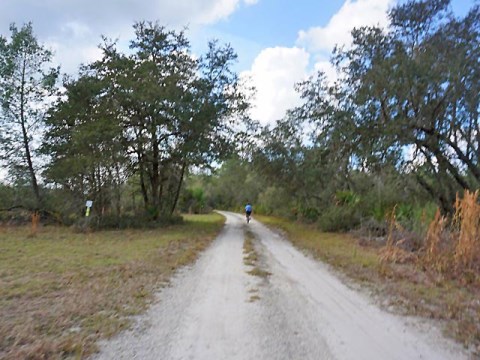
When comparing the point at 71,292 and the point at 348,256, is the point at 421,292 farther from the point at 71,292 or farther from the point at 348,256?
the point at 71,292

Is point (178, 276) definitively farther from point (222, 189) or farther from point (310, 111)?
point (222, 189)

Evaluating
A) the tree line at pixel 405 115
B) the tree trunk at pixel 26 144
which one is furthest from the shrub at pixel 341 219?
the tree trunk at pixel 26 144

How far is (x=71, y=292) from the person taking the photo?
6695 mm

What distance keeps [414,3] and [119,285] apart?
629 inches

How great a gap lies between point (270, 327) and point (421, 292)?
3.67 m

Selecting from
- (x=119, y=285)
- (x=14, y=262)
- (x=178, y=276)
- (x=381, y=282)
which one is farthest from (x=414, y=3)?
(x=14, y=262)

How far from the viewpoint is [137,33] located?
22859 millimetres

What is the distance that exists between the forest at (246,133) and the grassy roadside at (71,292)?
763 centimetres

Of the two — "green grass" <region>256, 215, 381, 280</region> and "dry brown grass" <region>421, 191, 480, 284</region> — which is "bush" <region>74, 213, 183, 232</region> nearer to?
"green grass" <region>256, 215, 381, 280</region>

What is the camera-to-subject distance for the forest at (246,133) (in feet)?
50.5

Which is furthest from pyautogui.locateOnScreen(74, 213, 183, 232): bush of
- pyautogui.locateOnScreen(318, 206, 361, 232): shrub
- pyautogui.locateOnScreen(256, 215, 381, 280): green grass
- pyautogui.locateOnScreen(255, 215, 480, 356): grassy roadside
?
pyautogui.locateOnScreen(255, 215, 480, 356): grassy roadside

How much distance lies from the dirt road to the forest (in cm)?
593

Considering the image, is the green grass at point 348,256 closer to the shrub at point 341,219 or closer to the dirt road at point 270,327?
the dirt road at point 270,327

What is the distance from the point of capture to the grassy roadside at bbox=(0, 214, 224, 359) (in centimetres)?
430
